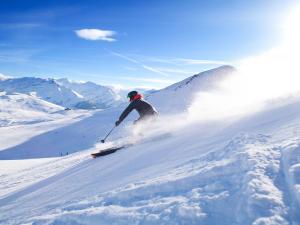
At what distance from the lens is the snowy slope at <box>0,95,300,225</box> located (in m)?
5.49

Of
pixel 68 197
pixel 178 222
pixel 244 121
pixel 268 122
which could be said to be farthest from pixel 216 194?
pixel 244 121

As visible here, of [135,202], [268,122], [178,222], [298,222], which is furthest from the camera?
[268,122]

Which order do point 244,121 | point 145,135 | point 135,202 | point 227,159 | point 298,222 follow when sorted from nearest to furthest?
point 298,222 < point 135,202 < point 227,159 < point 244,121 < point 145,135

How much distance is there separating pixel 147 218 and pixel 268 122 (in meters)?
6.16

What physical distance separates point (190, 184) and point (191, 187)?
0.42 feet

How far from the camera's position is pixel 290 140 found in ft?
24.8

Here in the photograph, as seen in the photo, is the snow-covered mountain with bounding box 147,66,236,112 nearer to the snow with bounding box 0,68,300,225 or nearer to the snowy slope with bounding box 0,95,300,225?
the snow with bounding box 0,68,300,225

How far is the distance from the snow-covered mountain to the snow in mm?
74951

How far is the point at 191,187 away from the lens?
6621 mm

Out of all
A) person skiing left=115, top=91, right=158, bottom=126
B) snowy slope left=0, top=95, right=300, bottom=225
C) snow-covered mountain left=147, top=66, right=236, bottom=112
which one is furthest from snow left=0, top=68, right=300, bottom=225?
snow-covered mountain left=147, top=66, right=236, bottom=112

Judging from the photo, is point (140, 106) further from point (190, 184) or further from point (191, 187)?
point (191, 187)

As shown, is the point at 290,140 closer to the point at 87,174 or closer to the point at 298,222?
the point at 298,222

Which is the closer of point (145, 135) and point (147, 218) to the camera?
point (147, 218)

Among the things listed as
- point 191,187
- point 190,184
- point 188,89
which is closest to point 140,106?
point 190,184
